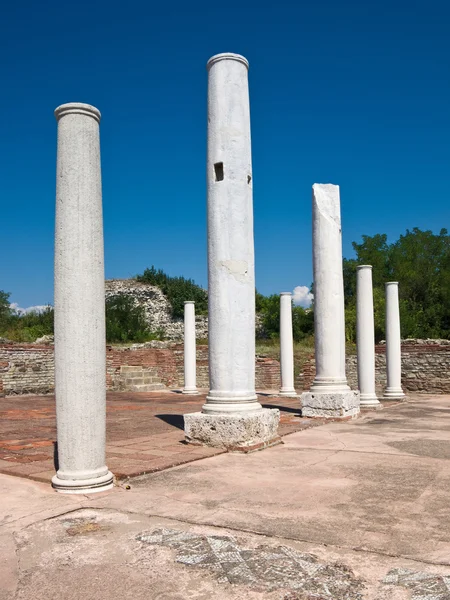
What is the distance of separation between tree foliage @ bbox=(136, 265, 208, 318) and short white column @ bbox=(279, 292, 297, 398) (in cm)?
1671

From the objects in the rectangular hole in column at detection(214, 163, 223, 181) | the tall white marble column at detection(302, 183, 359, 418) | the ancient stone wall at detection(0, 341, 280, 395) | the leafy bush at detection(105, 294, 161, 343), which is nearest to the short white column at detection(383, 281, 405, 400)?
the tall white marble column at detection(302, 183, 359, 418)

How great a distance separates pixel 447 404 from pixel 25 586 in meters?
11.6

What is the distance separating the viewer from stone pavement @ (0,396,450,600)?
2.71 meters

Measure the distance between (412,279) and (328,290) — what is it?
872 inches

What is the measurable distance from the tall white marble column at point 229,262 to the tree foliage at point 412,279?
58.3 feet

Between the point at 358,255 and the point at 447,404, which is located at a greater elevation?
the point at 358,255

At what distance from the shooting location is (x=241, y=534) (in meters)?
3.42

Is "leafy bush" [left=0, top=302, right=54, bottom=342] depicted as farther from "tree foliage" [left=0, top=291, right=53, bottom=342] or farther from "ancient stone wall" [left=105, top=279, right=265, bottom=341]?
"ancient stone wall" [left=105, top=279, right=265, bottom=341]

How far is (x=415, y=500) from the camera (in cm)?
419

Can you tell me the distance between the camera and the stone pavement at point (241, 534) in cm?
271

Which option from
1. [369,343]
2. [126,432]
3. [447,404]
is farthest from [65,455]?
[447,404]

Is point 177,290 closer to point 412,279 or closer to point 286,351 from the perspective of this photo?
point 412,279

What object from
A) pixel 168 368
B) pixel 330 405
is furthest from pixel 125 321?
pixel 330 405

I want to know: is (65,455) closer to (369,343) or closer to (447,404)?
(369,343)
